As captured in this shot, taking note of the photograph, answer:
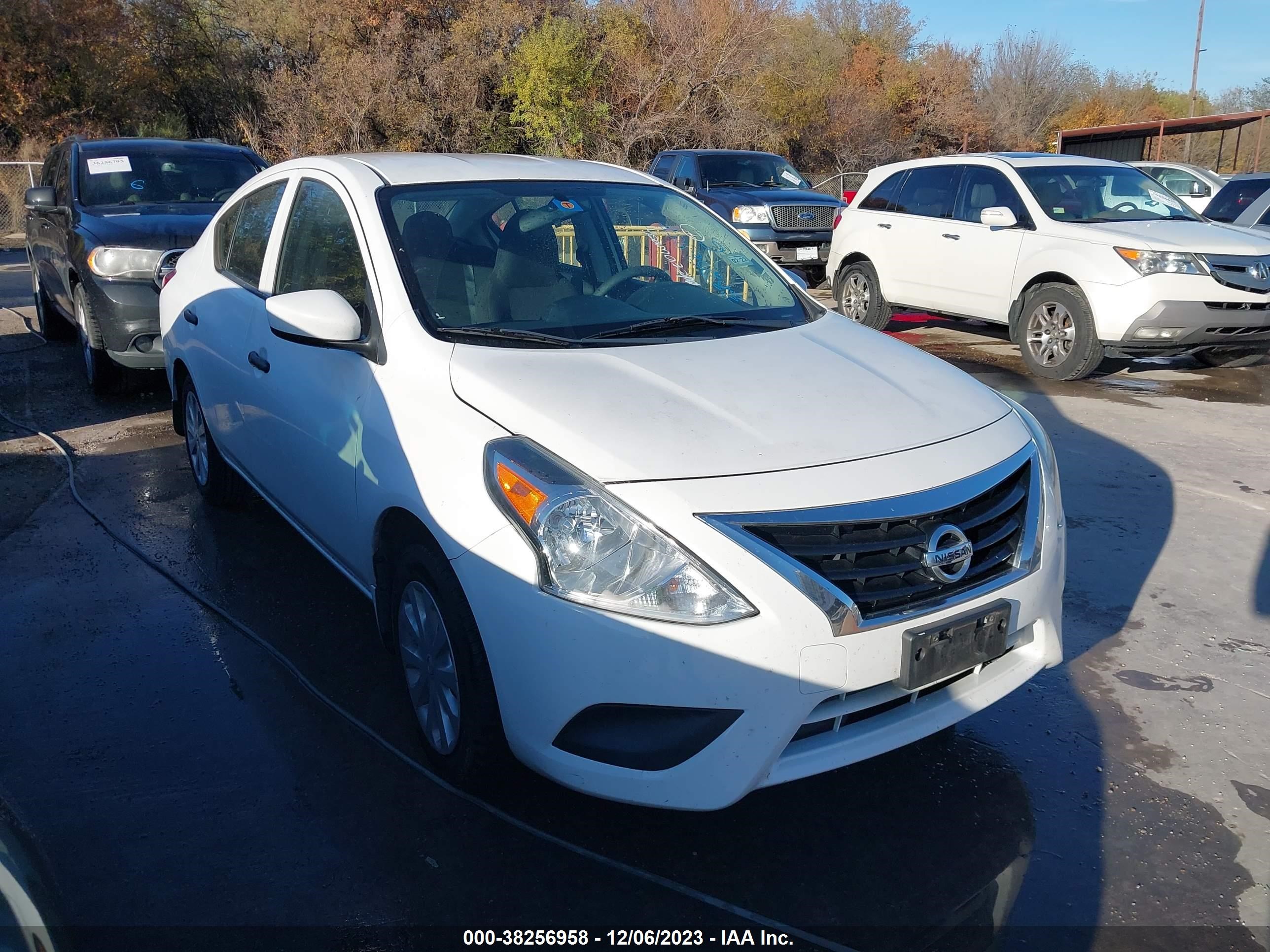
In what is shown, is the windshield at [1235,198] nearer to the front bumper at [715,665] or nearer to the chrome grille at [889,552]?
the chrome grille at [889,552]

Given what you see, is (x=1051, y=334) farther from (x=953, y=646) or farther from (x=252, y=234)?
(x=953, y=646)

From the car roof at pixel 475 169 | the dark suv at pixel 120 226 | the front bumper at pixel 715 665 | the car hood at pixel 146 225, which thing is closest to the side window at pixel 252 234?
the car roof at pixel 475 169

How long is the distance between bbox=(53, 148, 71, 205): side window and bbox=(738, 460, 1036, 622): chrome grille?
304 inches

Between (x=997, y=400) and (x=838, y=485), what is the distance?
104 centimetres

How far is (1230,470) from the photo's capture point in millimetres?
6203

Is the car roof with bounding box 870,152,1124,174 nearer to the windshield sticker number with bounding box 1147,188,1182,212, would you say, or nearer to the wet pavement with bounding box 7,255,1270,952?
the windshield sticker number with bounding box 1147,188,1182,212

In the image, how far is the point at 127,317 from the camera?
705 centimetres

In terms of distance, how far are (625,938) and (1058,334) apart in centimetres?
732

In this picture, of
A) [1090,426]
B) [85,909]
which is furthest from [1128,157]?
Result: [85,909]

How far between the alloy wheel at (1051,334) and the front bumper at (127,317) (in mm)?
6710

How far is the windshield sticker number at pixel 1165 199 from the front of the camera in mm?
9195

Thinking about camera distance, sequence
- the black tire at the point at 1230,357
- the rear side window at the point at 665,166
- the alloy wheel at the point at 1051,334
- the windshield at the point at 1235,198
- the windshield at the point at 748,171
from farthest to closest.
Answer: the rear side window at the point at 665,166 < the windshield at the point at 748,171 < the windshield at the point at 1235,198 < the black tire at the point at 1230,357 < the alloy wheel at the point at 1051,334

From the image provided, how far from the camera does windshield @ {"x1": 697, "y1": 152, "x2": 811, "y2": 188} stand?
15180 millimetres

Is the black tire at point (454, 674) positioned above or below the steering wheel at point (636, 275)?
below
